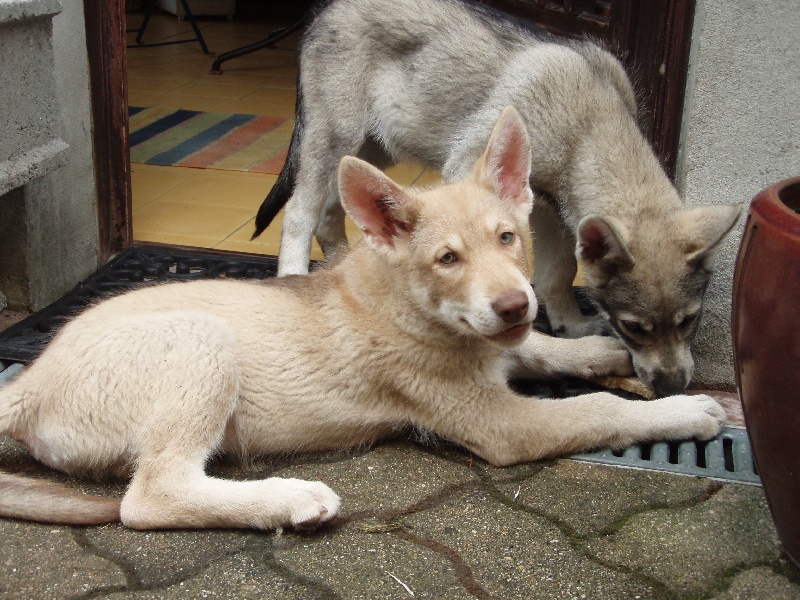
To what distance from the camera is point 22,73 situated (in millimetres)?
3871

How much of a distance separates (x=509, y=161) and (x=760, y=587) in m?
1.56

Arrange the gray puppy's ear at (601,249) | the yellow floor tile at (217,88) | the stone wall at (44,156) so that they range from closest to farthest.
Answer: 1. the gray puppy's ear at (601,249)
2. the stone wall at (44,156)
3. the yellow floor tile at (217,88)

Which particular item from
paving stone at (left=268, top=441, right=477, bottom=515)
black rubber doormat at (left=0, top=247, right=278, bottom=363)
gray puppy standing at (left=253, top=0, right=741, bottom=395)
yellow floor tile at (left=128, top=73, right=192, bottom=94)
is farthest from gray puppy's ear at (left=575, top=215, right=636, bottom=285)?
yellow floor tile at (left=128, top=73, right=192, bottom=94)

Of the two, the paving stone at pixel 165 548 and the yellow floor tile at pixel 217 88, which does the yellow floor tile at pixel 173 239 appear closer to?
the paving stone at pixel 165 548

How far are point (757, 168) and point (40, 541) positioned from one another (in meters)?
2.82

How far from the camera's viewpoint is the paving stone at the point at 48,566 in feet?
8.07

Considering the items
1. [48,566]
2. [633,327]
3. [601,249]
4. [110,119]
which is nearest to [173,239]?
[110,119]

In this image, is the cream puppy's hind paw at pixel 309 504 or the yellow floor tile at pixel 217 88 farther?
the yellow floor tile at pixel 217 88

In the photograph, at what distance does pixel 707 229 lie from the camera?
3412 mm

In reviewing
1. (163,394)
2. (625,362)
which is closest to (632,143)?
(625,362)

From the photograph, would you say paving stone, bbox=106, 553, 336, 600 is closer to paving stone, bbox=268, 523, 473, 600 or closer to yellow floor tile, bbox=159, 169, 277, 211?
paving stone, bbox=268, 523, 473, 600

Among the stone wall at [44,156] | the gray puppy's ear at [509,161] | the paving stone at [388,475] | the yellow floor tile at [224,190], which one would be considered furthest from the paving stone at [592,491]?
the yellow floor tile at [224,190]

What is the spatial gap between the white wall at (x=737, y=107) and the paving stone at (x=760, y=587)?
Answer: 1387 millimetres

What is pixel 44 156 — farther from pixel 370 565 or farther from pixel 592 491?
pixel 592 491
